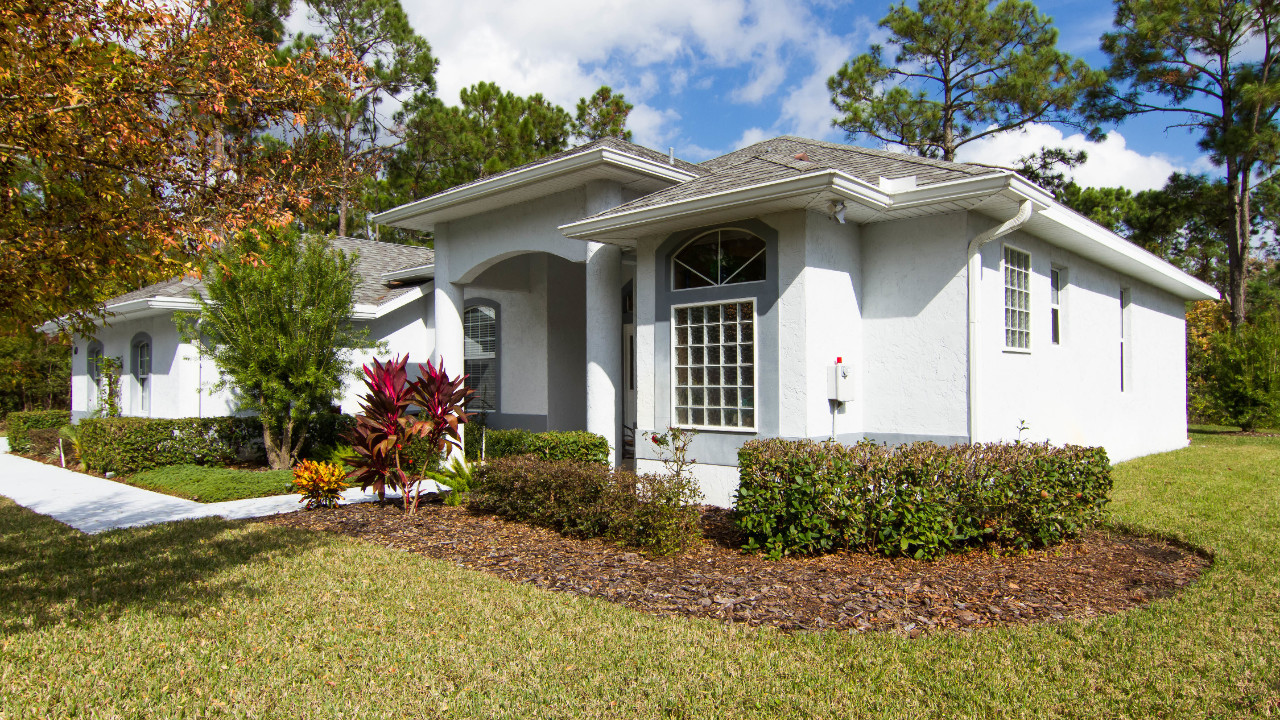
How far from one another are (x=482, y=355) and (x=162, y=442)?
18.5 feet

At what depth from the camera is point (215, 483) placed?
36.6 feet

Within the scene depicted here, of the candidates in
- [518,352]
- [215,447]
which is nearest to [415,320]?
[518,352]

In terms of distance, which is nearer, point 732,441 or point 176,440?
point 732,441

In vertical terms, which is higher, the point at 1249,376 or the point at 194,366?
the point at 194,366

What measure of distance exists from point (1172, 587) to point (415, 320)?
42.4ft

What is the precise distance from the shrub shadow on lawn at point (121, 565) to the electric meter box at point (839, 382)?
572 cm

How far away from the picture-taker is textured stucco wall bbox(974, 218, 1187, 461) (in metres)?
9.12

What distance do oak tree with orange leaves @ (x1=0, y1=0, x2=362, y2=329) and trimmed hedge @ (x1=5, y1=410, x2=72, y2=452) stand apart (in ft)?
48.8

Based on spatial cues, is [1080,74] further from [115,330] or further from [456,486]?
[115,330]

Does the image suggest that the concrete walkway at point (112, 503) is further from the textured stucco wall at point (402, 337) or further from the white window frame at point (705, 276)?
the white window frame at point (705, 276)

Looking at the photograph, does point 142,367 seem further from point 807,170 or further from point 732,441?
point 807,170

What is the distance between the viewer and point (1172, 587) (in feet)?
19.6

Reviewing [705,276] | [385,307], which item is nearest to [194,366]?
[385,307]

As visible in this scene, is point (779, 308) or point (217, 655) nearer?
point (217, 655)
